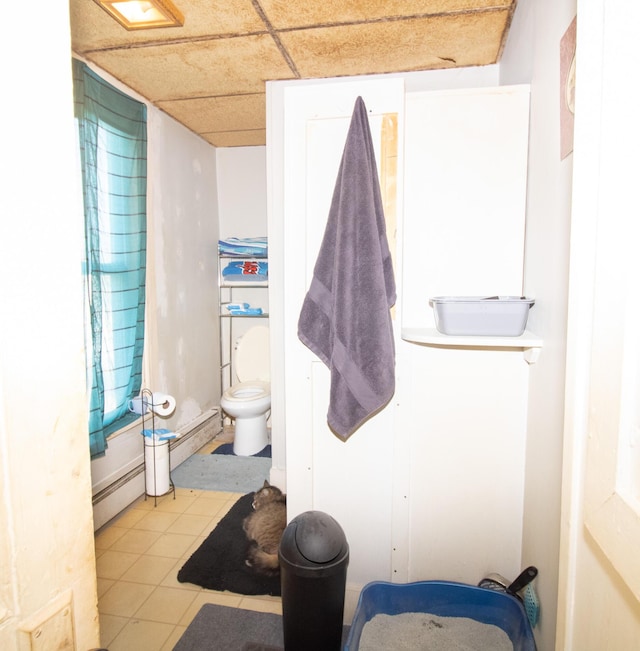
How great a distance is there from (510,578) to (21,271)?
1810mm

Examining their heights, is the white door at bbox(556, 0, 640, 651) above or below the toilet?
above

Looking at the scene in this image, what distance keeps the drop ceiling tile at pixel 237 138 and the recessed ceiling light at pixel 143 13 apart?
4.69 ft

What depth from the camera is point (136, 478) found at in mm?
2631

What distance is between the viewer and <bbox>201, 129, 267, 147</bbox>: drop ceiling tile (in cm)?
332

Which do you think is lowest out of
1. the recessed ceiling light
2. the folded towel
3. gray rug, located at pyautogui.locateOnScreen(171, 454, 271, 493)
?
gray rug, located at pyautogui.locateOnScreen(171, 454, 271, 493)

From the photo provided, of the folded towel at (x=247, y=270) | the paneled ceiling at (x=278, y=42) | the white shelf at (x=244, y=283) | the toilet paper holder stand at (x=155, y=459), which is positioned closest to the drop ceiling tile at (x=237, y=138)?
the paneled ceiling at (x=278, y=42)

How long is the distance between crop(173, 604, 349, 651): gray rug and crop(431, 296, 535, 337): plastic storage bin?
3.91 ft

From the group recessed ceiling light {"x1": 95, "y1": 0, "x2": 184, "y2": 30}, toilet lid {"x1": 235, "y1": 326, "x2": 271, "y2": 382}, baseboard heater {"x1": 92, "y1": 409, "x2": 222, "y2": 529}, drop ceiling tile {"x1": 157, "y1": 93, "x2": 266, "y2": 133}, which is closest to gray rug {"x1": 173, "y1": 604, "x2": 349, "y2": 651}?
baseboard heater {"x1": 92, "y1": 409, "x2": 222, "y2": 529}

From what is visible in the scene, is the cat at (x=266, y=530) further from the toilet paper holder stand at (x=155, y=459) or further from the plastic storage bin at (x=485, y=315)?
the plastic storage bin at (x=485, y=315)

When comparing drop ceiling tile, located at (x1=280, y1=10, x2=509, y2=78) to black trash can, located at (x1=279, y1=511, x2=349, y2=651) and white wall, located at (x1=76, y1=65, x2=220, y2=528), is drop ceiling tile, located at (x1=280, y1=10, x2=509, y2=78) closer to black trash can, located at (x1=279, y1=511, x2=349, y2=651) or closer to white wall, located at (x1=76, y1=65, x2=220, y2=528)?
white wall, located at (x1=76, y1=65, x2=220, y2=528)

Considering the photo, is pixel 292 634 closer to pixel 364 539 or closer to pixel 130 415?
pixel 364 539

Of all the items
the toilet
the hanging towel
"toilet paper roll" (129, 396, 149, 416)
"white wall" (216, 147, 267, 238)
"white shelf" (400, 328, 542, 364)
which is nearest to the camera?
"white shelf" (400, 328, 542, 364)

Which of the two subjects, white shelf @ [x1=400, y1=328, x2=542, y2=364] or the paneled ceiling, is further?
the paneled ceiling

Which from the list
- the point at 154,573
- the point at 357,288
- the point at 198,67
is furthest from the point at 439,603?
the point at 198,67
